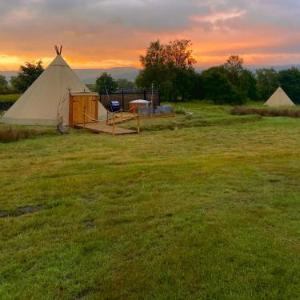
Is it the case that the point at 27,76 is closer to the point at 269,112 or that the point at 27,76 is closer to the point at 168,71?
the point at 168,71

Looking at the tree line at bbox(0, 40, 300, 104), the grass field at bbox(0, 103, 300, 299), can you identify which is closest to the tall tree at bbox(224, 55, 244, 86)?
the tree line at bbox(0, 40, 300, 104)

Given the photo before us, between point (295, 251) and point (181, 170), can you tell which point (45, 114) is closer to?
point (181, 170)

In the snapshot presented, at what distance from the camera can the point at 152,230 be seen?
5.76 m

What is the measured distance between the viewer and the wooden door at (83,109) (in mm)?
24062

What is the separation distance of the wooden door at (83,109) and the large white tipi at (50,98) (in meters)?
0.43

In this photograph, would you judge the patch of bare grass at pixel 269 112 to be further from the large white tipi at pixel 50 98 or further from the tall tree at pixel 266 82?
the tall tree at pixel 266 82

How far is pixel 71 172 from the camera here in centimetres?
1077

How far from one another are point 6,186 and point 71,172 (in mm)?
1817

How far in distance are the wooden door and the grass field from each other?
12249mm

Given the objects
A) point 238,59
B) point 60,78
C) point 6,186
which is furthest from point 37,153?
point 238,59

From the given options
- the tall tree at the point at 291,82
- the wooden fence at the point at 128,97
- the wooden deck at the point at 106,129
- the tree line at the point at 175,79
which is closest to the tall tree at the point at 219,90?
the tree line at the point at 175,79

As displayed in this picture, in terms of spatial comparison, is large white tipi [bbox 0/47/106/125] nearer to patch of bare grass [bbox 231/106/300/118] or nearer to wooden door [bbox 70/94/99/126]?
wooden door [bbox 70/94/99/126]

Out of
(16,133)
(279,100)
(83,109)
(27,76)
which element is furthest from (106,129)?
(279,100)

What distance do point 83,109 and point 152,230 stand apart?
63.6ft
